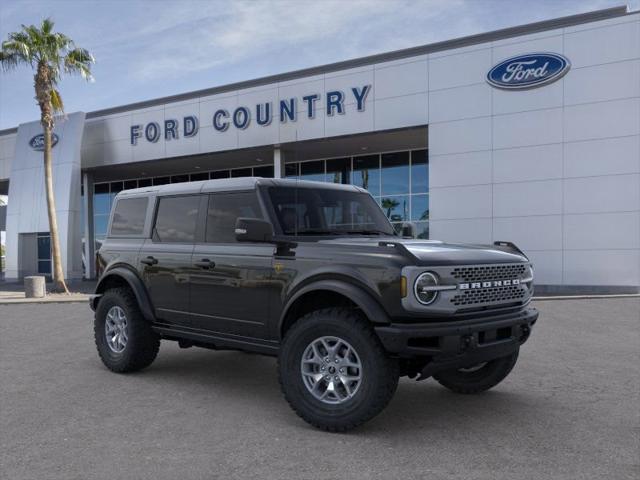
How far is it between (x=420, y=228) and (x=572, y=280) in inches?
241

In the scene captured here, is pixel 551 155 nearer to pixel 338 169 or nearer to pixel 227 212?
pixel 338 169

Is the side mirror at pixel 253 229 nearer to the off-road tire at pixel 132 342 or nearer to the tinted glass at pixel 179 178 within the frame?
the off-road tire at pixel 132 342

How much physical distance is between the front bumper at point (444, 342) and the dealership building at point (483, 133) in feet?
36.3

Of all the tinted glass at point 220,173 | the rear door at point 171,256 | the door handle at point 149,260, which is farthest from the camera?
the tinted glass at point 220,173

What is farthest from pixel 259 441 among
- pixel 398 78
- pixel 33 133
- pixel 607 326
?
pixel 33 133

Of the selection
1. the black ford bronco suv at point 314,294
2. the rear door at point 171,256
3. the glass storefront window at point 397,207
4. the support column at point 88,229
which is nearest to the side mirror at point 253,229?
the black ford bronco suv at point 314,294

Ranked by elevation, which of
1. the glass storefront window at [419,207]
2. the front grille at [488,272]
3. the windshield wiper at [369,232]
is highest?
the glass storefront window at [419,207]

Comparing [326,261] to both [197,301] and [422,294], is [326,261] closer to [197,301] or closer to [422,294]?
[422,294]

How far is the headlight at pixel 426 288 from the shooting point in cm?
398

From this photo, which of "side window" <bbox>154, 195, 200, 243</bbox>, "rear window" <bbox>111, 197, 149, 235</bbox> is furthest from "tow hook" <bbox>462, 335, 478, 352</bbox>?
"rear window" <bbox>111, 197, 149, 235</bbox>

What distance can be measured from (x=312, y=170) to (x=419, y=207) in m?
5.61

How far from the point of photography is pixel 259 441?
406cm

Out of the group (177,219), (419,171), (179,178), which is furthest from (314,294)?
(179,178)

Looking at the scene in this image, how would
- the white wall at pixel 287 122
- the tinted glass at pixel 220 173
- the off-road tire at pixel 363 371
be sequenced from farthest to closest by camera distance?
the tinted glass at pixel 220 173 < the white wall at pixel 287 122 < the off-road tire at pixel 363 371
